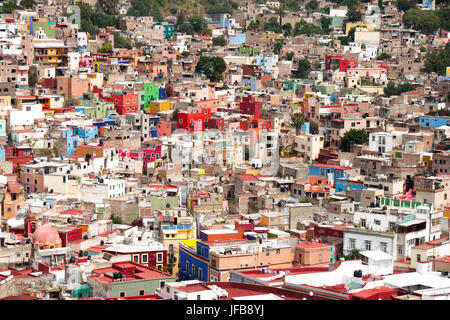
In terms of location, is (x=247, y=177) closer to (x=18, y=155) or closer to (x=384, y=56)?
(x=18, y=155)

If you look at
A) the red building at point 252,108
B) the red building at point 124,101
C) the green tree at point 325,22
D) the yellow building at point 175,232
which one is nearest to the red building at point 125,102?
the red building at point 124,101

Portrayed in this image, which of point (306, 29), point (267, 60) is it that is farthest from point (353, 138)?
point (306, 29)

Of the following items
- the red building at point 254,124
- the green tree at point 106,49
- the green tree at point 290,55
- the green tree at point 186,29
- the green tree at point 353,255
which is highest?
the green tree at point 186,29

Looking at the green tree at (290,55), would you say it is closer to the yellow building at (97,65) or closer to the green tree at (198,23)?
the green tree at (198,23)

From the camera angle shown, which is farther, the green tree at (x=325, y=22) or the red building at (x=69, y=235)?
Result: the green tree at (x=325, y=22)

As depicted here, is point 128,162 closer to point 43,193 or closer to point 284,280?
point 43,193
